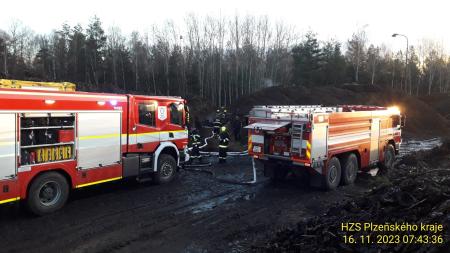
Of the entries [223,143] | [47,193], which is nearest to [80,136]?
[47,193]

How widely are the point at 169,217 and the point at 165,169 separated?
3.48m

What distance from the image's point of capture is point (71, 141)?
8.55m

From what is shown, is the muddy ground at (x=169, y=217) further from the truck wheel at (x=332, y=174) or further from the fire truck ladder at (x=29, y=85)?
the fire truck ladder at (x=29, y=85)

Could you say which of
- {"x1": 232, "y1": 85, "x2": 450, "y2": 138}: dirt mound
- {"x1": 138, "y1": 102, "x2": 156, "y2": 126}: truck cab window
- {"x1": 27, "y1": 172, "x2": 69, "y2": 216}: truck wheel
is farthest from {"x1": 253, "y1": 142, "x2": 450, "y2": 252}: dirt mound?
{"x1": 232, "y1": 85, "x2": 450, "y2": 138}: dirt mound

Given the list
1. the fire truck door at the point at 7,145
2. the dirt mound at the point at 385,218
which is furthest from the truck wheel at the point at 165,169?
the dirt mound at the point at 385,218

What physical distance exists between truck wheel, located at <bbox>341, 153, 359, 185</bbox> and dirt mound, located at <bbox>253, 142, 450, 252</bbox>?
4.36 metres

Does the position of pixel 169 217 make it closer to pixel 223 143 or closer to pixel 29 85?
pixel 29 85

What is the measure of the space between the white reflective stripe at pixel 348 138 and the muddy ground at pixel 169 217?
1315 mm

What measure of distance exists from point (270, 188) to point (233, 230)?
358 cm

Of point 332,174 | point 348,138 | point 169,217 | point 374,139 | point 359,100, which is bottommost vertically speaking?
point 169,217

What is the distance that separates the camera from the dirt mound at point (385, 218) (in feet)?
14.9

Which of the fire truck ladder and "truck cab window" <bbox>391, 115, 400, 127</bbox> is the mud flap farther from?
the fire truck ladder

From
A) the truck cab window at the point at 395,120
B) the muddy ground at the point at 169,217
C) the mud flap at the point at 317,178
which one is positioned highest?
the truck cab window at the point at 395,120

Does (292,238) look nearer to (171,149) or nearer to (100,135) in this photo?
(100,135)
